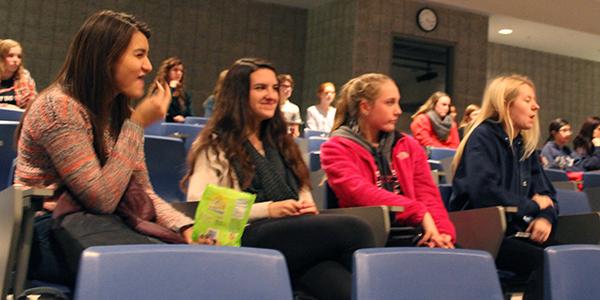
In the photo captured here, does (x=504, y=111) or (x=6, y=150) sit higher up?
(x=504, y=111)

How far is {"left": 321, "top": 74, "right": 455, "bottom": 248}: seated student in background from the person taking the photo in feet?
8.66

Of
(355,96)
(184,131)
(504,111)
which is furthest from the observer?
(184,131)

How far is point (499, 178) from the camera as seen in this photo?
115 inches

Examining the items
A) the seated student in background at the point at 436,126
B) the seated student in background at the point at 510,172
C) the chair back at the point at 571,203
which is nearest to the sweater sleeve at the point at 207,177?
the seated student in background at the point at 510,172

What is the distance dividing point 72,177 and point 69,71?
334 millimetres

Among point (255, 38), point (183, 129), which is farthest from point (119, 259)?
point (255, 38)

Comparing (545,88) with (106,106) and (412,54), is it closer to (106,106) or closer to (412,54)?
(412,54)

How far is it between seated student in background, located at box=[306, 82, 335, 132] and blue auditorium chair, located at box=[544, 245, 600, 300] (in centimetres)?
569

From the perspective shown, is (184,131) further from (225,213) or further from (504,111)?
(225,213)

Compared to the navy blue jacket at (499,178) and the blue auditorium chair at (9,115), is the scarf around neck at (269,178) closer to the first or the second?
the navy blue jacket at (499,178)

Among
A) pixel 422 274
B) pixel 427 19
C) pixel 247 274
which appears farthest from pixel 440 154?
pixel 427 19

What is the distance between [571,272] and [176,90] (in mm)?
5095

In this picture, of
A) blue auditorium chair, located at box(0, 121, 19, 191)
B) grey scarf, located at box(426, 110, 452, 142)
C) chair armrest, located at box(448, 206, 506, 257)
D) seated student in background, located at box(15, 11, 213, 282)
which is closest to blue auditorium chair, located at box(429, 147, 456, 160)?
grey scarf, located at box(426, 110, 452, 142)

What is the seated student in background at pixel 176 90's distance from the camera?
20.0 ft
